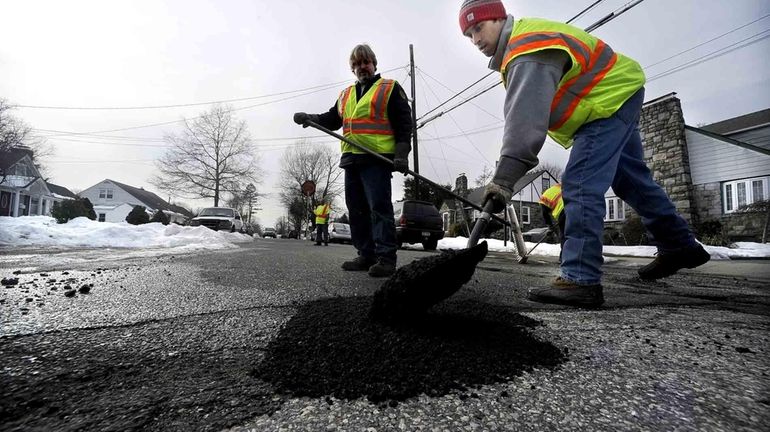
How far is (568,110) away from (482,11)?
696 millimetres

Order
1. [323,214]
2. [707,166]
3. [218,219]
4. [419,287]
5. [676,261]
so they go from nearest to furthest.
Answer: [419,287] → [676,261] → [707,166] → [323,214] → [218,219]

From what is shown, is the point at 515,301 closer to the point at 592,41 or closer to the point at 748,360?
the point at 748,360

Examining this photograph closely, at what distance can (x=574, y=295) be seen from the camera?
176cm

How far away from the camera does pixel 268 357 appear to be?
3.25ft

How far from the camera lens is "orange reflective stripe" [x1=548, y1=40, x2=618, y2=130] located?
1824 millimetres

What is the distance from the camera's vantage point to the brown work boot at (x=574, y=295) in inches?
68.9

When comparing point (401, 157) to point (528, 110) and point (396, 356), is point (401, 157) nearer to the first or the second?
point (528, 110)

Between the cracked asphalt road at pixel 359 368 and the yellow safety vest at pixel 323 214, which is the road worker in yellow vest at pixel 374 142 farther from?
the yellow safety vest at pixel 323 214

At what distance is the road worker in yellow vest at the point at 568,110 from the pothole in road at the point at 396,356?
2.16 feet

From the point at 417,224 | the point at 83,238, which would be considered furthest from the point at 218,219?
the point at 417,224

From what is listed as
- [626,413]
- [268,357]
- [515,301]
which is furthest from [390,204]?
[626,413]

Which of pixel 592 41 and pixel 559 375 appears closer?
pixel 559 375

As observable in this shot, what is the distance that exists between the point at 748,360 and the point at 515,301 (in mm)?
974

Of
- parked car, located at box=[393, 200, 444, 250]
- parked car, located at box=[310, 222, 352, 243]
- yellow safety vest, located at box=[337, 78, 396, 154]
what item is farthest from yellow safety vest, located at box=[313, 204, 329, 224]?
yellow safety vest, located at box=[337, 78, 396, 154]
